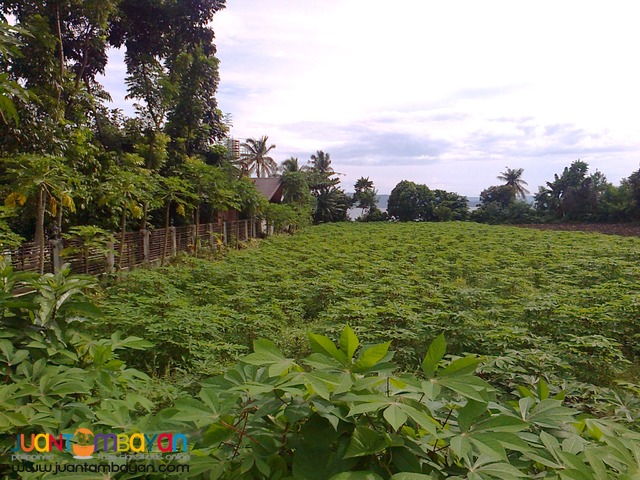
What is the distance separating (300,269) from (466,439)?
27.2 ft

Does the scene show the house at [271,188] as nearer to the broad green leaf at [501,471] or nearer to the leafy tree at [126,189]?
the leafy tree at [126,189]

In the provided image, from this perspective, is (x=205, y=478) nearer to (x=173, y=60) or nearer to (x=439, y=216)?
(x=173, y=60)

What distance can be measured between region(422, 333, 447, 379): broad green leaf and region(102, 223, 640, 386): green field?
8.12 feet

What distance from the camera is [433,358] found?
3.36 ft

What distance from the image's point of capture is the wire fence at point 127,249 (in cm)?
783

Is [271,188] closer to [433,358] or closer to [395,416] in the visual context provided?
[433,358]

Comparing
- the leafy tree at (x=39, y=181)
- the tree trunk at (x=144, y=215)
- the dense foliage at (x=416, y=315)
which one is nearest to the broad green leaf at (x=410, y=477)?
the dense foliage at (x=416, y=315)

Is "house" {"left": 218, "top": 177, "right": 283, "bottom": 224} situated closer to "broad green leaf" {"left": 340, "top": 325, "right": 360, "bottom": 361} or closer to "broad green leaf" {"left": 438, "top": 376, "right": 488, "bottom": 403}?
"broad green leaf" {"left": 340, "top": 325, "right": 360, "bottom": 361}

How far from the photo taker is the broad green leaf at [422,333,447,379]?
1.01m

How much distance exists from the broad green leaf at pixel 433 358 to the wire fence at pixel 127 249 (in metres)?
6.26

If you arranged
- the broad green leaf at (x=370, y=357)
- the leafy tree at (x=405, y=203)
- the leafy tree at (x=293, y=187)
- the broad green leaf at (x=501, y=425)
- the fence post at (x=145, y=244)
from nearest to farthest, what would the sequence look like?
the broad green leaf at (x=501, y=425), the broad green leaf at (x=370, y=357), the fence post at (x=145, y=244), the leafy tree at (x=293, y=187), the leafy tree at (x=405, y=203)

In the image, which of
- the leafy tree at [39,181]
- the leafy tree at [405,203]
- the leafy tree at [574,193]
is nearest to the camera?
the leafy tree at [39,181]

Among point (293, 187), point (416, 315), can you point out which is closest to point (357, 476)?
point (416, 315)

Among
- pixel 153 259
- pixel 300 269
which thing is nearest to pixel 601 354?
pixel 300 269
